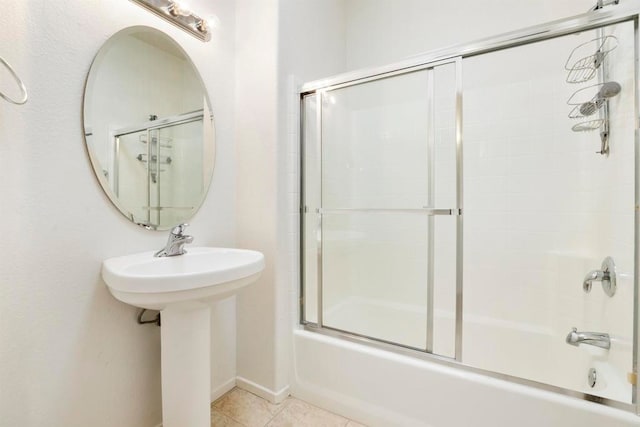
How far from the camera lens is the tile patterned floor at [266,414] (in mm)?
1355

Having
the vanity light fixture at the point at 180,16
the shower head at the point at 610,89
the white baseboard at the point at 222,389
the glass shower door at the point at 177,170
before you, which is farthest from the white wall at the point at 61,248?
the shower head at the point at 610,89

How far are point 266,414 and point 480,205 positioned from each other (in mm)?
1815

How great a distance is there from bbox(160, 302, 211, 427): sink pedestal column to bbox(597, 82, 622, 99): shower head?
6.00 ft

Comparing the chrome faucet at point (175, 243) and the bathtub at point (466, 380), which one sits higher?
the chrome faucet at point (175, 243)

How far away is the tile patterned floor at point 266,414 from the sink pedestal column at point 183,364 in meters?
0.35

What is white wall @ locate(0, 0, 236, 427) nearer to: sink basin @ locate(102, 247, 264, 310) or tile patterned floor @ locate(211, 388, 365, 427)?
sink basin @ locate(102, 247, 264, 310)

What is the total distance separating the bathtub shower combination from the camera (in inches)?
50.8

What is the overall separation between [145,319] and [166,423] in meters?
0.41

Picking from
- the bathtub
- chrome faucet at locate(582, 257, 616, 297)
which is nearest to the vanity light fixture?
the bathtub

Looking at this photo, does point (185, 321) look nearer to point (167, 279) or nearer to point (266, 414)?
point (167, 279)

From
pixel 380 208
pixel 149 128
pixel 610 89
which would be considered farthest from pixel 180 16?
pixel 610 89

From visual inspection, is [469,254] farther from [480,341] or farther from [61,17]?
[61,17]

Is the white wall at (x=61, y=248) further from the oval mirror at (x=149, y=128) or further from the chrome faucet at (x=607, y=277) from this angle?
the chrome faucet at (x=607, y=277)

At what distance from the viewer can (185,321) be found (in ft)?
3.45
